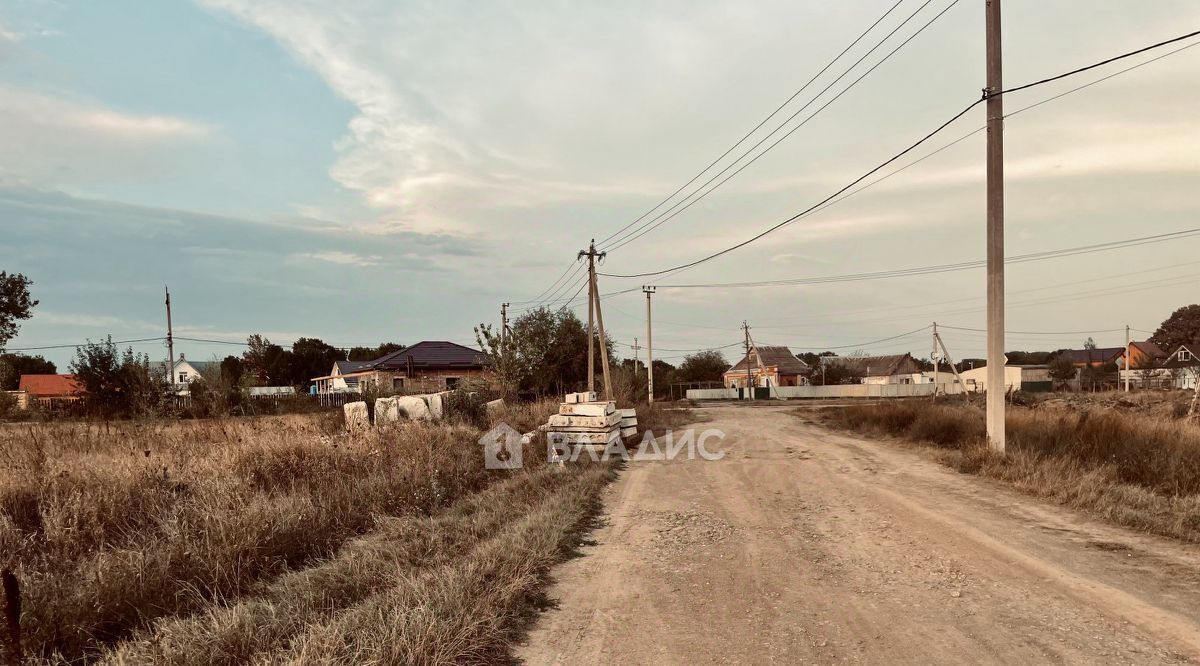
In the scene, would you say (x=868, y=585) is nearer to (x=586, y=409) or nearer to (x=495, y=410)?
(x=586, y=409)

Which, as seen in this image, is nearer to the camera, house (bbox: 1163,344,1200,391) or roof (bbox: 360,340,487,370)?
roof (bbox: 360,340,487,370)

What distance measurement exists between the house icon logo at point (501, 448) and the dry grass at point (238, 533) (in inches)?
21.7

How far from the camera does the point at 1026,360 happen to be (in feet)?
397

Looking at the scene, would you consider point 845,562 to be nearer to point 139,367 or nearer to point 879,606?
point 879,606

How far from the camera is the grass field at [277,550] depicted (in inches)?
160

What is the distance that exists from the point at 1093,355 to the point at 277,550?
12361 centimetres

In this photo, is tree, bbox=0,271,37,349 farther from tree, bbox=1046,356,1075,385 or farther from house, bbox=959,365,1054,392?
tree, bbox=1046,356,1075,385

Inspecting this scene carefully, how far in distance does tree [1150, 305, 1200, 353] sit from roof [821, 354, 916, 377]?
35.4 meters

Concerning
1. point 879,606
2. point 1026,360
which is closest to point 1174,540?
point 879,606

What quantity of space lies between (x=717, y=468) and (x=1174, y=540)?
6749mm

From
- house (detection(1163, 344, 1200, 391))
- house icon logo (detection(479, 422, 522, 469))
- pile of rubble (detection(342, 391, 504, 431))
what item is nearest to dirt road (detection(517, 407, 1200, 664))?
house icon logo (detection(479, 422, 522, 469))

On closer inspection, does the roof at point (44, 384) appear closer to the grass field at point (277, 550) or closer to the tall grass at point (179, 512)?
the tall grass at point (179, 512)

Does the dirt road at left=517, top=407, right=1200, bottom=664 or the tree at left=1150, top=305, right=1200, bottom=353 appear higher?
the tree at left=1150, top=305, right=1200, bottom=353

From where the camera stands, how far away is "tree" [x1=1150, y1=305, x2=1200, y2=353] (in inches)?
3568
